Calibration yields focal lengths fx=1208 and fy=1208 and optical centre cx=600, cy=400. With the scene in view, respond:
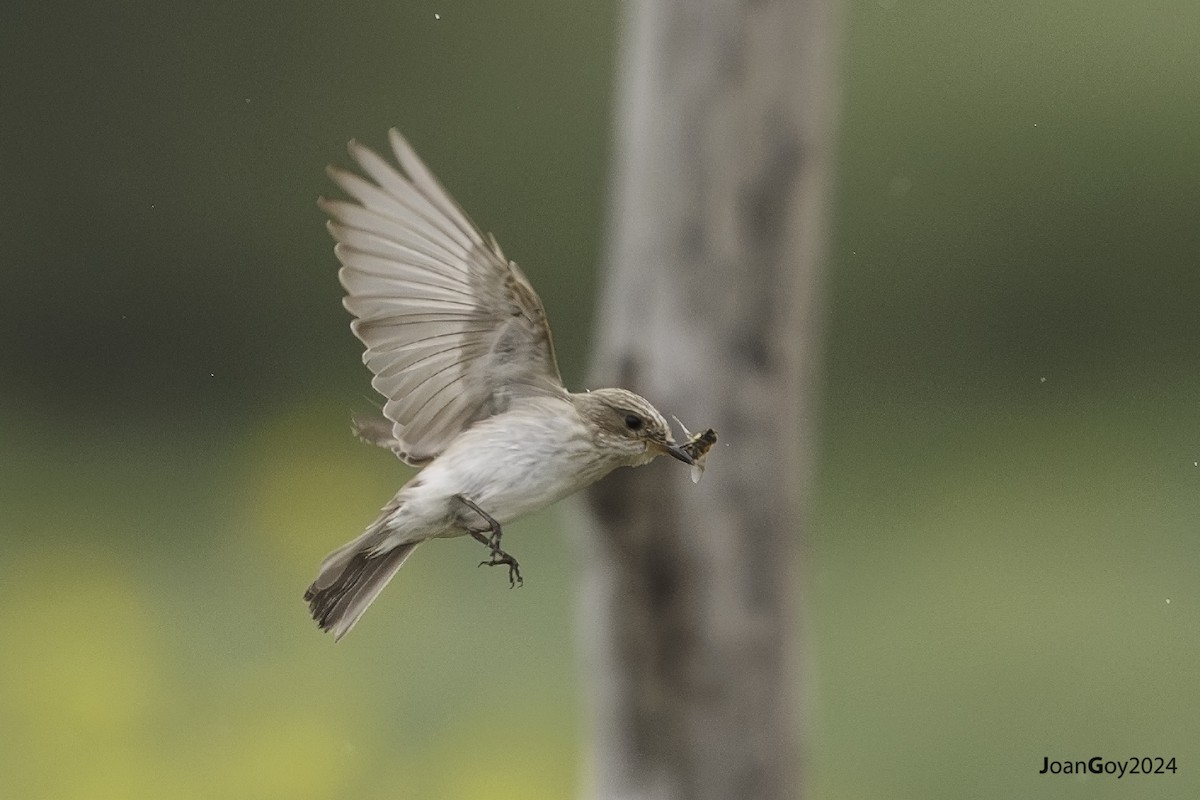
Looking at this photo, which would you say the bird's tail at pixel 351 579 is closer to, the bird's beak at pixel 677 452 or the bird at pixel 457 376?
the bird at pixel 457 376

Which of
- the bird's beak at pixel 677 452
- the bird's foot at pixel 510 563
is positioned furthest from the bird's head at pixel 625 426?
the bird's foot at pixel 510 563

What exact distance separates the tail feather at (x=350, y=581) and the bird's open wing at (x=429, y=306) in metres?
0.08

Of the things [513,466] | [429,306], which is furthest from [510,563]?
[429,306]

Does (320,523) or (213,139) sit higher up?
(213,139)

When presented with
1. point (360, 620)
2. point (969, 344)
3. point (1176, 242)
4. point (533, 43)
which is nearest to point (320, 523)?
point (360, 620)

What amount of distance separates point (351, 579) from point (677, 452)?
0.87ft

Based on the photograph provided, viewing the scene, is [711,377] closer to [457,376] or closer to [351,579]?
[457,376]

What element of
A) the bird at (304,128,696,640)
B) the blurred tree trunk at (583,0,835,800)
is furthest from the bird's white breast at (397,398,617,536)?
the blurred tree trunk at (583,0,835,800)

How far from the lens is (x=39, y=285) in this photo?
1051 mm

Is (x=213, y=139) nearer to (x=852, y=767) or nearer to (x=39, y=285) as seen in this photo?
(x=39, y=285)

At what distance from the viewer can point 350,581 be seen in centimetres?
91

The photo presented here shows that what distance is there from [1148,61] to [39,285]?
3.14 ft

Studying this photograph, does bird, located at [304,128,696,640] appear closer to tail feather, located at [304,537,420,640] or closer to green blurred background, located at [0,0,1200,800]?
tail feather, located at [304,537,420,640]

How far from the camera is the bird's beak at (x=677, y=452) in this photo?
84 cm
